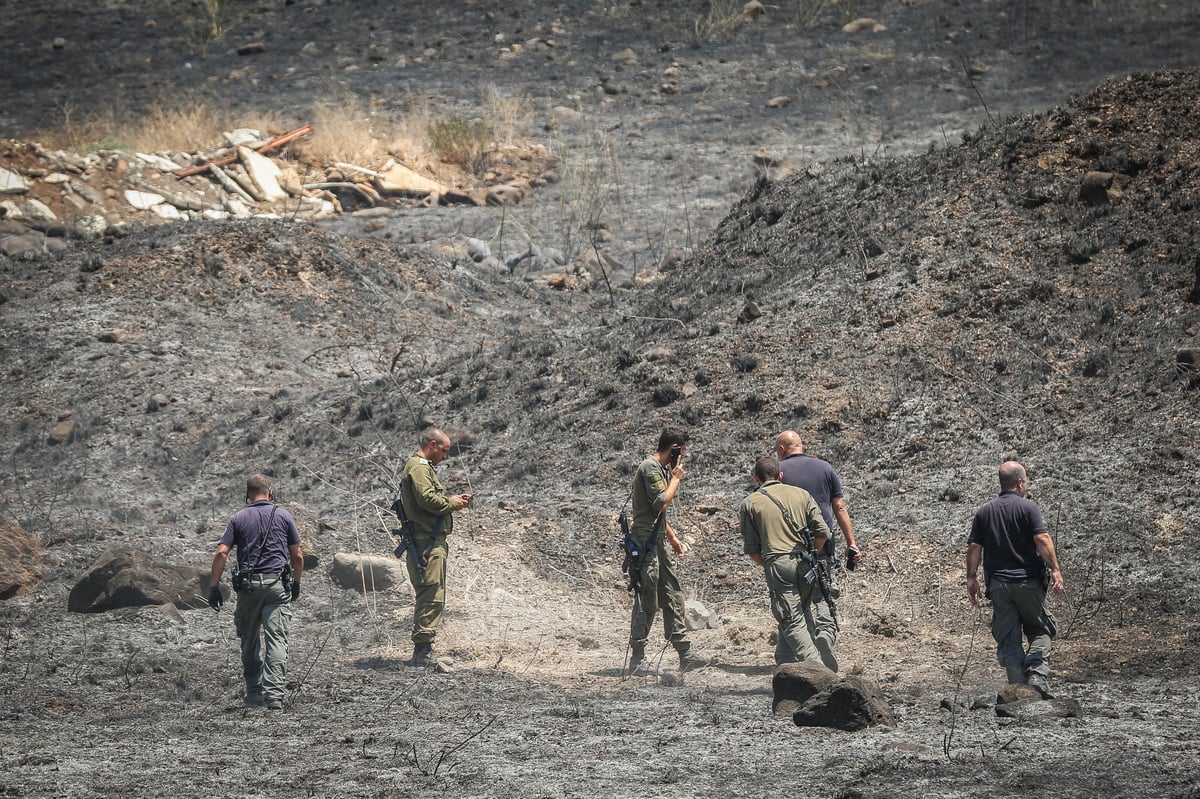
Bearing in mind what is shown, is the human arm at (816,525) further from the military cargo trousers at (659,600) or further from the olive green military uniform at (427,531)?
the olive green military uniform at (427,531)

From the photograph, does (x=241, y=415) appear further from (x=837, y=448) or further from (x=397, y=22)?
(x=397, y=22)

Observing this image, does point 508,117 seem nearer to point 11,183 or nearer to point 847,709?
point 11,183

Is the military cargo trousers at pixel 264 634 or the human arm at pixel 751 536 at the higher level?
the human arm at pixel 751 536

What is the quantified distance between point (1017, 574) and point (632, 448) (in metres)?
5.69

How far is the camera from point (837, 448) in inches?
457

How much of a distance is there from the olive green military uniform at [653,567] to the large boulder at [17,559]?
544 cm

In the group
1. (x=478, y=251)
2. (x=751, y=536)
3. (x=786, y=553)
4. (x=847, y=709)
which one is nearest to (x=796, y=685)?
(x=847, y=709)

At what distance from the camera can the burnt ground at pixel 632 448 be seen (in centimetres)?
651

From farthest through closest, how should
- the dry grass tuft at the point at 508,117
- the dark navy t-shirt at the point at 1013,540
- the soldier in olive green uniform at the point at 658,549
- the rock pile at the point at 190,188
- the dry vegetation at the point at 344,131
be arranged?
the dry grass tuft at the point at 508,117 < the dry vegetation at the point at 344,131 < the rock pile at the point at 190,188 < the soldier in olive green uniform at the point at 658,549 < the dark navy t-shirt at the point at 1013,540

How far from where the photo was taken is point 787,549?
758 cm

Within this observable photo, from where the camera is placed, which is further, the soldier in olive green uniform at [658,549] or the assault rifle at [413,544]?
the assault rifle at [413,544]

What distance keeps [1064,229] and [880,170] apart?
3.01 meters

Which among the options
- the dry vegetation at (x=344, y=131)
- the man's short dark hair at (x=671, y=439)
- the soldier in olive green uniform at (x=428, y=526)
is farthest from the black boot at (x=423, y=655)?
the dry vegetation at (x=344, y=131)

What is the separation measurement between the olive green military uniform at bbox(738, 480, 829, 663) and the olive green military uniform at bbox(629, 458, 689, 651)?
764mm
